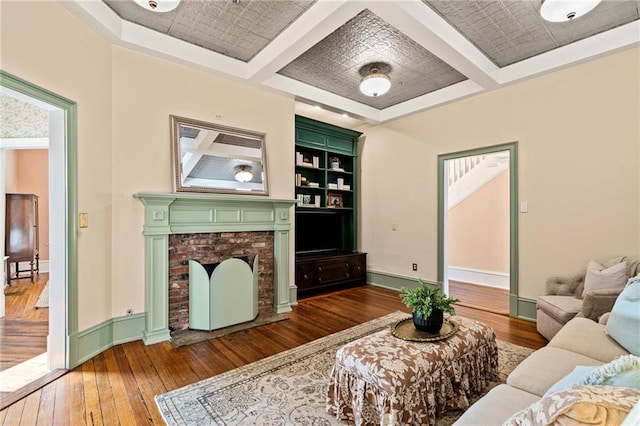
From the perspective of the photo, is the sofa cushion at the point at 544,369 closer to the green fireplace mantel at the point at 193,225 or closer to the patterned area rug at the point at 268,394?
the patterned area rug at the point at 268,394

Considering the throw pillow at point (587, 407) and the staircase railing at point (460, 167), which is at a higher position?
the staircase railing at point (460, 167)

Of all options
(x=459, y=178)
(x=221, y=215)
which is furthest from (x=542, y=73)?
(x=221, y=215)

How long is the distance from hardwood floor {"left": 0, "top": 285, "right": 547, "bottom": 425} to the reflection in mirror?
171 cm

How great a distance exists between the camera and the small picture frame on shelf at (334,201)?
5573 millimetres

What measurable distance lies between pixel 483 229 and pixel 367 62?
385 cm

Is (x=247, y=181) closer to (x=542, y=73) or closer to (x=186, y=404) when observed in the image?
(x=186, y=404)

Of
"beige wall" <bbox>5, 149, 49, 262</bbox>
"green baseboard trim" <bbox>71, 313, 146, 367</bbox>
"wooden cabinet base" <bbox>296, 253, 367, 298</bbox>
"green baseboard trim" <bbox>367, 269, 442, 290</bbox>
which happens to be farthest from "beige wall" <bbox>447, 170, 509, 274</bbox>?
"beige wall" <bbox>5, 149, 49, 262</bbox>

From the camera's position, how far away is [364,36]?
10.5ft

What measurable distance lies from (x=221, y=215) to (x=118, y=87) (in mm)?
1668

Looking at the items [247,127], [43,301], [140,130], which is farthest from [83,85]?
[43,301]

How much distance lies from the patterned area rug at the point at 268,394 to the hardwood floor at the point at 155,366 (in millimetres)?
139

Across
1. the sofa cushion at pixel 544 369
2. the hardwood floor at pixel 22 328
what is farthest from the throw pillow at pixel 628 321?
the hardwood floor at pixel 22 328

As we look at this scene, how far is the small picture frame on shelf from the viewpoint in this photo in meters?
5.57

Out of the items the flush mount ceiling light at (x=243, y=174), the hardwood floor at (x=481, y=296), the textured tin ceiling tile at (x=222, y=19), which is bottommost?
the hardwood floor at (x=481, y=296)
